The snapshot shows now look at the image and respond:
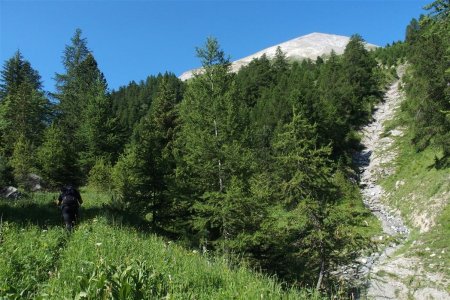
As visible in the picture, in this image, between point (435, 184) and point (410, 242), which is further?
point (435, 184)

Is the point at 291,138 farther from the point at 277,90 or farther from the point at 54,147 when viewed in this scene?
the point at 277,90

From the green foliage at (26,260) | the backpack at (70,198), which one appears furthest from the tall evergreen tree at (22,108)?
the green foliage at (26,260)

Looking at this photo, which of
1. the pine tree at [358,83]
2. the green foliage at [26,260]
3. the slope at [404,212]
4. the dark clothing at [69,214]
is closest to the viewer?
the green foliage at [26,260]

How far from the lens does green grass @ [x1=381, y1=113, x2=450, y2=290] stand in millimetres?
18719

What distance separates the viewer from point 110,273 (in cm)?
434

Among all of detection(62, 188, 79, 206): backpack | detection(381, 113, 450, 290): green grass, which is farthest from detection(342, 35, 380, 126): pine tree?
detection(62, 188, 79, 206): backpack

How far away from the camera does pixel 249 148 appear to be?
1825 cm

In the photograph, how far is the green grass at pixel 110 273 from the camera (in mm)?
4115

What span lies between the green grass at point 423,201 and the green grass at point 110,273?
1397cm

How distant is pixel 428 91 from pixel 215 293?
109 feet

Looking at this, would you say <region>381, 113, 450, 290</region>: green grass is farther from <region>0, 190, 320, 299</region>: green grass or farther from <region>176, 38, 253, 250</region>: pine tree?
<region>0, 190, 320, 299</region>: green grass

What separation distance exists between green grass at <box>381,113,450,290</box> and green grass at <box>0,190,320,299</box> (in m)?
14.0

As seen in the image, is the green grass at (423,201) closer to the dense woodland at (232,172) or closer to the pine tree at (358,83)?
the dense woodland at (232,172)

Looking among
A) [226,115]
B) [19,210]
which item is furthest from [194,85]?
[19,210]
